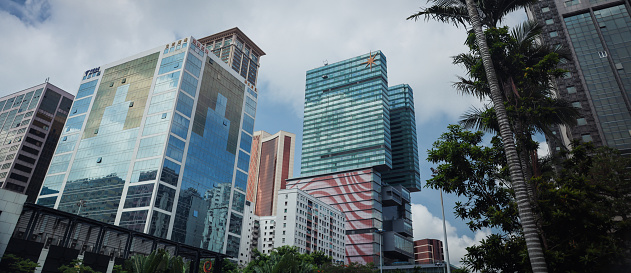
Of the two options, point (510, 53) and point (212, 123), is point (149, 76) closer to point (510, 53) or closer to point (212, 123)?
point (212, 123)

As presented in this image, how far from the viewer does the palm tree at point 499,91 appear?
12.8 meters

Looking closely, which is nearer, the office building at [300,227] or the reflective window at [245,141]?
the reflective window at [245,141]

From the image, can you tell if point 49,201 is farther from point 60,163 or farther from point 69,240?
point 69,240

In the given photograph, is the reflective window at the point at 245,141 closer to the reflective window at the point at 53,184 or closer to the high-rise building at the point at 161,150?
the high-rise building at the point at 161,150

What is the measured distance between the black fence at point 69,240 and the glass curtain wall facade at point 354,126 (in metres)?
129

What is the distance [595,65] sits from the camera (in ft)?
234

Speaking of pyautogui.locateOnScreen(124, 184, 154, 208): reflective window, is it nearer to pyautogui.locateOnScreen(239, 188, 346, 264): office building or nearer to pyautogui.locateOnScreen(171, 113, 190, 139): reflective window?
pyautogui.locateOnScreen(171, 113, 190, 139): reflective window

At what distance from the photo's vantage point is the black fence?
36938mm

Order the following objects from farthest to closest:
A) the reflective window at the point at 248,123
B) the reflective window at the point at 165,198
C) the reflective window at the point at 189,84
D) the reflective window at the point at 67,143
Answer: the reflective window at the point at 248,123, the reflective window at the point at 67,143, the reflective window at the point at 189,84, the reflective window at the point at 165,198

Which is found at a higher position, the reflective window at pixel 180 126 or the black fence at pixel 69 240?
the reflective window at pixel 180 126

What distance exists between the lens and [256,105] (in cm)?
11894

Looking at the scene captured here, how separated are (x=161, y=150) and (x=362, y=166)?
10503cm

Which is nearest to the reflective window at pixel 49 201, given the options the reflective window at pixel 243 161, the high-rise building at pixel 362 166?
the reflective window at pixel 243 161

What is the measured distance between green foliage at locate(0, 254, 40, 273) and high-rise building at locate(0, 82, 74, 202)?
105444 millimetres
